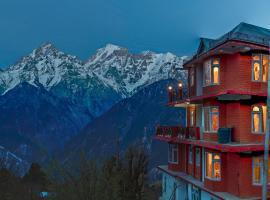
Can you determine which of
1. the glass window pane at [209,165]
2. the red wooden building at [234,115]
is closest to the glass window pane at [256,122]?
the red wooden building at [234,115]

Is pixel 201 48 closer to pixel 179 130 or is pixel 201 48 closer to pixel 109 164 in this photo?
pixel 179 130

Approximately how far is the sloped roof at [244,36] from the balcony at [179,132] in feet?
20.4

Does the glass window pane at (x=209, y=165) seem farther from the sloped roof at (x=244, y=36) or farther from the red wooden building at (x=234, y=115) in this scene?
the sloped roof at (x=244, y=36)

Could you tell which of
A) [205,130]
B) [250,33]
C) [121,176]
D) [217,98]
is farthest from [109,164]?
[250,33]

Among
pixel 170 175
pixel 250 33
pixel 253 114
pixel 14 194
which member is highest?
pixel 250 33

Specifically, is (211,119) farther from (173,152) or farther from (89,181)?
(173,152)

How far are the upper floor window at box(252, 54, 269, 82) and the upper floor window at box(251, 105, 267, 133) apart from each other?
1.87 m

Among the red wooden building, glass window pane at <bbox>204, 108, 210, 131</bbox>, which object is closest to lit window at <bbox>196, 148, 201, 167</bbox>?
the red wooden building

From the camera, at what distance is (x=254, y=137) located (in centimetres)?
2623

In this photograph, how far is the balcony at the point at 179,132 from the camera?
101 ft

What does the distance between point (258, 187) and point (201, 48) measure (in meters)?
12.1

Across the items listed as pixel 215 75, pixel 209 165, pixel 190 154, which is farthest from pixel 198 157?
pixel 215 75

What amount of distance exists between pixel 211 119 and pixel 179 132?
615 centimetres

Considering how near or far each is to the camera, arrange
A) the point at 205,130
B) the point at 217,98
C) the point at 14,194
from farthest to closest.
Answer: the point at 14,194 < the point at 205,130 < the point at 217,98
